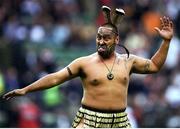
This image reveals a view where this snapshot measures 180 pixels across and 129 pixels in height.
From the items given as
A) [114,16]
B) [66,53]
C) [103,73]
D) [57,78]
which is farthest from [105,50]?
[66,53]

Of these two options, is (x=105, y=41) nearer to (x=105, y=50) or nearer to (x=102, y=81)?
(x=105, y=50)

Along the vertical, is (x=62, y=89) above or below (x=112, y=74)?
above

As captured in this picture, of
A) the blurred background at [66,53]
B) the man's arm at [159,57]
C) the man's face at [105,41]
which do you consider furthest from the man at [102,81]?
the blurred background at [66,53]

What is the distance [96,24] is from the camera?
2322 cm

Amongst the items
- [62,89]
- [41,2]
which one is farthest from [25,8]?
[62,89]

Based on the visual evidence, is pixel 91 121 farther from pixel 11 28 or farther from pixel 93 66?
pixel 11 28

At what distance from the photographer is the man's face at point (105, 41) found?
1109 cm

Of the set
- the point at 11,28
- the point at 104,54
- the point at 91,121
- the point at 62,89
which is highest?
the point at 11,28

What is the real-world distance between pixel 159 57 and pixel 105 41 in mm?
789

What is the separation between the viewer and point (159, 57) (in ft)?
37.8

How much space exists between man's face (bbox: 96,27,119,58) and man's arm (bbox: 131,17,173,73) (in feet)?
1.31

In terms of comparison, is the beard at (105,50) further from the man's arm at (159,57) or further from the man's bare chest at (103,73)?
the man's arm at (159,57)

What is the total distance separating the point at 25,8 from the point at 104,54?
1235cm

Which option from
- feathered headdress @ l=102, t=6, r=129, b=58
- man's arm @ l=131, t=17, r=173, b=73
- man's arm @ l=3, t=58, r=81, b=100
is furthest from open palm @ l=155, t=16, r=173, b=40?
man's arm @ l=3, t=58, r=81, b=100
